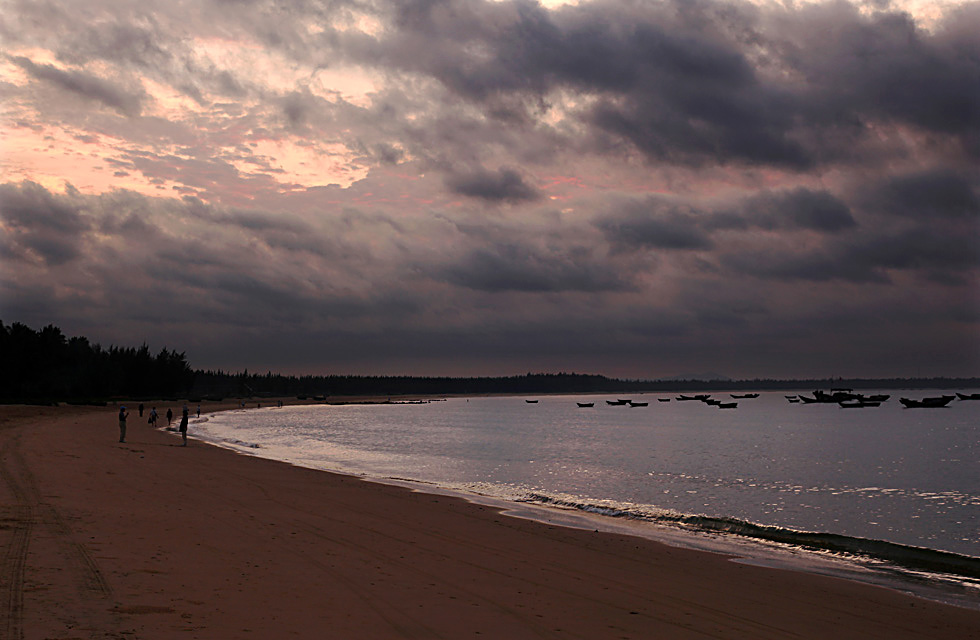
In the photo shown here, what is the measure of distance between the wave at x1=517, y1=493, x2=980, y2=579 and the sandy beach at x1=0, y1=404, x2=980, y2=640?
540 cm

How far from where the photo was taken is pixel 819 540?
894 inches

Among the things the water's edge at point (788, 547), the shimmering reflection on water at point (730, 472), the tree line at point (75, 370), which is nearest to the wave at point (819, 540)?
the water's edge at point (788, 547)

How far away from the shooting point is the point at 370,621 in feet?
32.2

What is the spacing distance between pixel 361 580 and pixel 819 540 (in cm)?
1775

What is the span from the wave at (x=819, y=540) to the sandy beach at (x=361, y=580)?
5.40 m

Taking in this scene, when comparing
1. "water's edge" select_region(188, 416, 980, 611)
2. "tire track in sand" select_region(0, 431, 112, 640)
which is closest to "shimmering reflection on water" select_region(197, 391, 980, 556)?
"water's edge" select_region(188, 416, 980, 611)

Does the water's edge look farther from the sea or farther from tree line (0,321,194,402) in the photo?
tree line (0,321,194,402)

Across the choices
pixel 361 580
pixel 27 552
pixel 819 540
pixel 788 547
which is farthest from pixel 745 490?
pixel 27 552

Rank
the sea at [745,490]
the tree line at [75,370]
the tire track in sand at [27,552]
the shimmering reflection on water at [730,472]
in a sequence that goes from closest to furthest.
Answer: the tire track in sand at [27,552]
the sea at [745,490]
the shimmering reflection on water at [730,472]
the tree line at [75,370]

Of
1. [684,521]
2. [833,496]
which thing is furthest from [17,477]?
[833,496]

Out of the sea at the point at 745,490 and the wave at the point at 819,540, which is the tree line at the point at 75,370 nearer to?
the sea at the point at 745,490

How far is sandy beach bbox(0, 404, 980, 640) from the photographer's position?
9539 millimetres

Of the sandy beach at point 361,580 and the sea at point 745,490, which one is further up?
the sandy beach at point 361,580

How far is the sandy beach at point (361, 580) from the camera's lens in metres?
9.54
